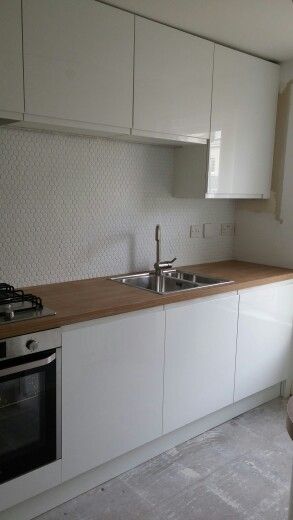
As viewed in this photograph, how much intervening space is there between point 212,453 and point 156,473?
1.18 ft

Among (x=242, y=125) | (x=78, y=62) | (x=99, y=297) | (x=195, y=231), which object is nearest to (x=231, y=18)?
(x=242, y=125)

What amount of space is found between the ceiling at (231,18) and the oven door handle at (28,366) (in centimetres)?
161

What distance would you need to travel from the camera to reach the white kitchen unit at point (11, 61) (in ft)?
→ 5.57

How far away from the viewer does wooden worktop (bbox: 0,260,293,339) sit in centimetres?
170

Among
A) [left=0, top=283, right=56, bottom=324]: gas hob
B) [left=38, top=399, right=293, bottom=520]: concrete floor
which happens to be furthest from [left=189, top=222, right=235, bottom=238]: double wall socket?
[left=0, top=283, right=56, bottom=324]: gas hob

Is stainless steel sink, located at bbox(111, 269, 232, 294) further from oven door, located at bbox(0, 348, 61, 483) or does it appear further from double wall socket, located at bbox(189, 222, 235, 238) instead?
oven door, located at bbox(0, 348, 61, 483)

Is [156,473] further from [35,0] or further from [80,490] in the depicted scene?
[35,0]

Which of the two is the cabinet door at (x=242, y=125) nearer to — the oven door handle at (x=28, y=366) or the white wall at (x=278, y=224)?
the white wall at (x=278, y=224)

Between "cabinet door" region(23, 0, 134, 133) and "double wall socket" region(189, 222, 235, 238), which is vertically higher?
"cabinet door" region(23, 0, 134, 133)

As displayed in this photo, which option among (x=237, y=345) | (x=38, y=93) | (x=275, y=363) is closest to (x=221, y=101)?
(x=38, y=93)

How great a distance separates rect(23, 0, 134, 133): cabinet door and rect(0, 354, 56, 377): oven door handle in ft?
3.22

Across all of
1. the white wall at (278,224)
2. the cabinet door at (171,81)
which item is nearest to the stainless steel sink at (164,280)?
the white wall at (278,224)

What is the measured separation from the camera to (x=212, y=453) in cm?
237

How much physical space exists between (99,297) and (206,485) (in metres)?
1.04
